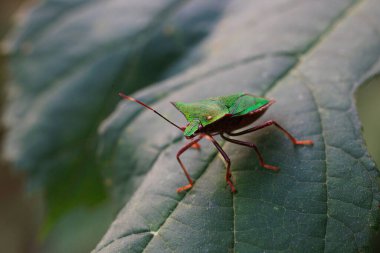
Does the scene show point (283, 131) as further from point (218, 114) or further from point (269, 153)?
point (218, 114)

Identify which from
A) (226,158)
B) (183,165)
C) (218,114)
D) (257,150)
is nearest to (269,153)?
(257,150)

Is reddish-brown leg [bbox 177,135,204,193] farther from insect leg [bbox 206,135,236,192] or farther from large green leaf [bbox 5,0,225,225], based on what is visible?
large green leaf [bbox 5,0,225,225]

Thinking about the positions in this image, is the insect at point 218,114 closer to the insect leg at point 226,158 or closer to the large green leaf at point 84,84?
the insect leg at point 226,158

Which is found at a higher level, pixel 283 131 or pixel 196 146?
pixel 196 146

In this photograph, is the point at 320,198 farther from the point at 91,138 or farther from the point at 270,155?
the point at 91,138

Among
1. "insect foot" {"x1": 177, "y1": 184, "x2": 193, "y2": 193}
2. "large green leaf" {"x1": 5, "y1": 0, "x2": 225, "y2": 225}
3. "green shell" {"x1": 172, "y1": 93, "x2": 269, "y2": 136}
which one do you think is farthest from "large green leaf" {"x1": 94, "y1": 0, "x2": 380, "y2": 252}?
"large green leaf" {"x1": 5, "y1": 0, "x2": 225, "y2": 225}

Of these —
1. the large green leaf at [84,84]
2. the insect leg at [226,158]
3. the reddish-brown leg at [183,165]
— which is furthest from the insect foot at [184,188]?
the large green leaf at [84,84]

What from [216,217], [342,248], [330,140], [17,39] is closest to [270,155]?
[330,140]
